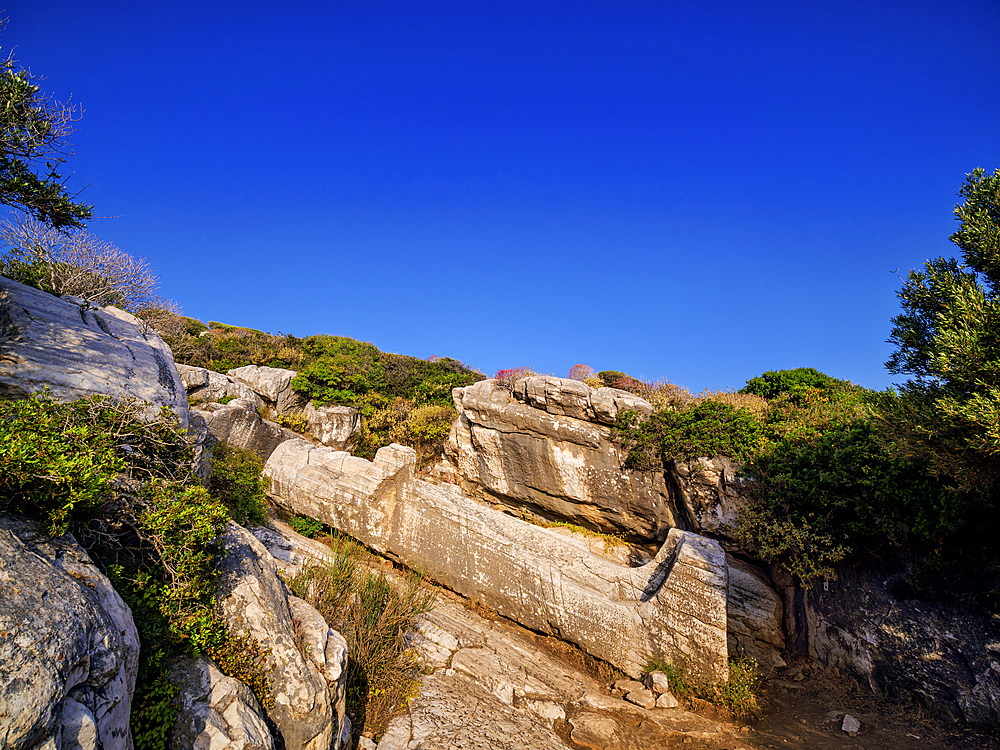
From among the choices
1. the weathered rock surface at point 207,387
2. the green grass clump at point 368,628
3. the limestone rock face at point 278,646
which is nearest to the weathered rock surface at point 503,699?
the green grass clump at point 368,628

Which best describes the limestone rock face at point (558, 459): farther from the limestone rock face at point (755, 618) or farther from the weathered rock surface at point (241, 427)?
the weathered rock surface at point (241, 427)

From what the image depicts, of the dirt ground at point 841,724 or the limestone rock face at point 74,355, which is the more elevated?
the limestone rock face at point 74,355

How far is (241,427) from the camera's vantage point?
1131 cm

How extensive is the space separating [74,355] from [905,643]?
1219 centimetres

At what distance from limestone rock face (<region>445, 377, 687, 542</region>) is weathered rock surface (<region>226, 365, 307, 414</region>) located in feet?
18.9

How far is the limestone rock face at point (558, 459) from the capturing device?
11.7 metres

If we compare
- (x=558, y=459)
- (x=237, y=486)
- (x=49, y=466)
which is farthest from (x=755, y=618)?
(x=49, y=466)

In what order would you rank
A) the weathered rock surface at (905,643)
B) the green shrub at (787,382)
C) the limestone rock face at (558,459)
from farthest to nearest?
the green shrub at (787,382) < the limestone rock face at (558,459) < the weathered rock surface at (905,643)

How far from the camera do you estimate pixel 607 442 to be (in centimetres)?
1222

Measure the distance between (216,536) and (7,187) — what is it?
426 cm

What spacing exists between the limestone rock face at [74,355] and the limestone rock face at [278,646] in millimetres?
2016

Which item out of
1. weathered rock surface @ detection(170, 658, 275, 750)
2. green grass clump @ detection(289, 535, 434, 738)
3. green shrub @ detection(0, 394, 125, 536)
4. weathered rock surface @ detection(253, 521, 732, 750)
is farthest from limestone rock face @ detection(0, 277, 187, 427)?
weathered rock surface @ detection(253, 521, 732, 750)

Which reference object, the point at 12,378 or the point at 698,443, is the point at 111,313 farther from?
the point at 698,443

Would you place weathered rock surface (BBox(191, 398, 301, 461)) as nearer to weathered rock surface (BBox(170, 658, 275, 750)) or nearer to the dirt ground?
weathered rock surface (BBox(170, 658, 275, 750))
